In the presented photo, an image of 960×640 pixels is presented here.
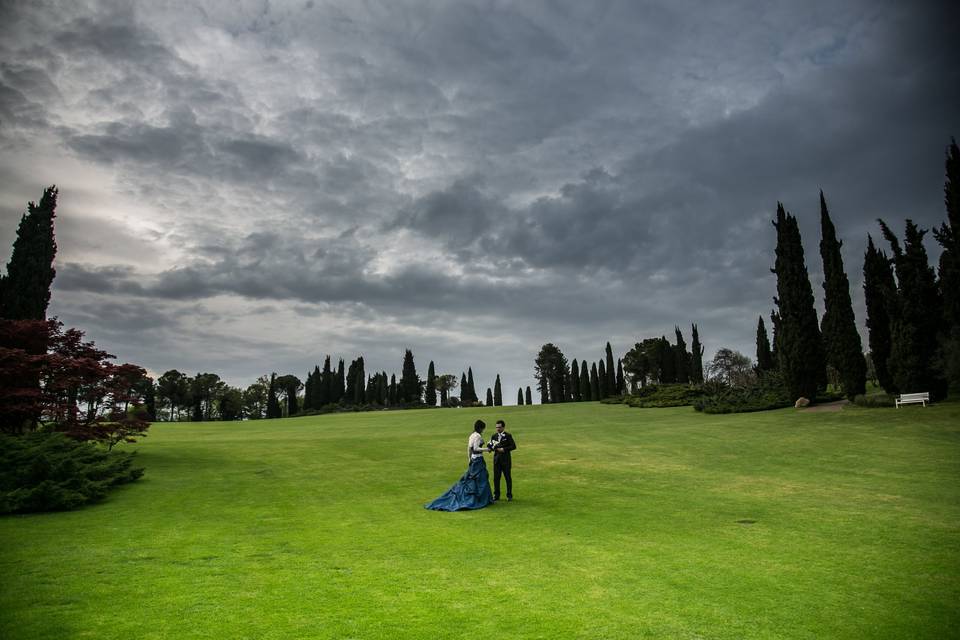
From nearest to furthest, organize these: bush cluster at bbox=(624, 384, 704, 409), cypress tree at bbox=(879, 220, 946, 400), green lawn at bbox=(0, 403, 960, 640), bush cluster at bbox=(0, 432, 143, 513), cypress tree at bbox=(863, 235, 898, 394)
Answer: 1. green lawn at bbox=(0, 403, 960, 640)
2. bush cluster at bbox=(0, 432, 143, 513)
3. cypress tree at bbox=(879, 220, 946, 400)
4. cypress tree at bbox=(863, 235, 898, 394)
5. bush cluster at bbox=(624, 384, 704, 409)

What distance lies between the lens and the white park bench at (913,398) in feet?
104

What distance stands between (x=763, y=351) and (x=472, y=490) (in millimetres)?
69827

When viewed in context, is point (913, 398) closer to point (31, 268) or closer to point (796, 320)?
point (796, 320)

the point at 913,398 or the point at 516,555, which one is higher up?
the point at 913,398

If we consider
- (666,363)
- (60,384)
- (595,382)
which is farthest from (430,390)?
(60,384)

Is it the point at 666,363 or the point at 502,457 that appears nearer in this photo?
the point at 502,457

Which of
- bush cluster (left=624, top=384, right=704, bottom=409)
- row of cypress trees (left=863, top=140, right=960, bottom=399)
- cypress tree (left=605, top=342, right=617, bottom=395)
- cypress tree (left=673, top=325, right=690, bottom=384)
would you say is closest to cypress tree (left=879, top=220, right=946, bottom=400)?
row of cypress trees (left=863, top=140, right=960, bottom=399)

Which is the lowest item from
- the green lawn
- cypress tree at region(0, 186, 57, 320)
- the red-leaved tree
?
the green lawn

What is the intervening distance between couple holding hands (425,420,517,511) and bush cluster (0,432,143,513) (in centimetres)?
956

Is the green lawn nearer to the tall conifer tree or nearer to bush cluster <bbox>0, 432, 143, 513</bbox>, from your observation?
bush cluster <bbox>0, 432, 143, 513</bbox>

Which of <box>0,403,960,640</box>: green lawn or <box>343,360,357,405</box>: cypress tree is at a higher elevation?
<box>343,360,357,405</box>: cypress tree

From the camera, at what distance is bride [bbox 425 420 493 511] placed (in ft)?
47.5

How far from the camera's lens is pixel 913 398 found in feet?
106

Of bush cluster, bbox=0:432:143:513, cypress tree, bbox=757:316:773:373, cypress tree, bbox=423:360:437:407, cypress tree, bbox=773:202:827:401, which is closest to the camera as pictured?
bush cluster, bbox=0:432:143:513
